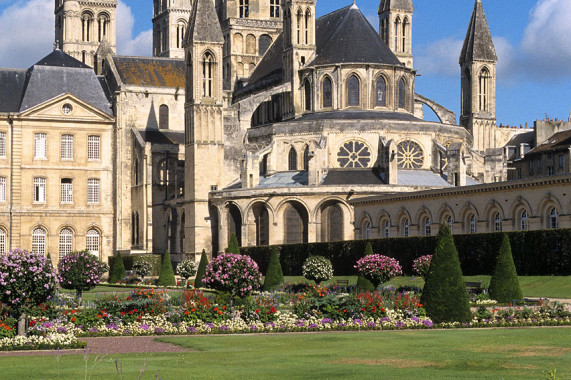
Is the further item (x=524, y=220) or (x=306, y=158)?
(x=306, y=158)

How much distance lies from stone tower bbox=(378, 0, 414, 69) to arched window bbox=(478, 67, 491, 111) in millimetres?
6180

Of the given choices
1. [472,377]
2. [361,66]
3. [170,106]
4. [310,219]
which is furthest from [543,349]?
[170,106]

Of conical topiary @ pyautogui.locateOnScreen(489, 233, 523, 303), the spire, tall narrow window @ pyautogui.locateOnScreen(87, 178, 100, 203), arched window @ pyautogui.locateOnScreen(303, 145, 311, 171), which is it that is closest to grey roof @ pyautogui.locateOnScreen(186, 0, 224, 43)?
arched window @ pyautogui.locateOnScreen(303, 145, 311, 171)

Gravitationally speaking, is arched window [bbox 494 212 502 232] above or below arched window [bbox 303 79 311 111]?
below

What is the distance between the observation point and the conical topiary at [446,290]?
105ft

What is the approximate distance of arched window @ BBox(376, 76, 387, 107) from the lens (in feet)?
277

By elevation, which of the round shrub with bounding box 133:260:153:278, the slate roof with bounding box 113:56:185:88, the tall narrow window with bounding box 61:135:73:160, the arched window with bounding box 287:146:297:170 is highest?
the slate roof with bounding box 113:56:185:88

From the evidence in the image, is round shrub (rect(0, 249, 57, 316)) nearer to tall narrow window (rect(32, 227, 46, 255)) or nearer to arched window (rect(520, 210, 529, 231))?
arched window (rect(520, 210, 529, 231))

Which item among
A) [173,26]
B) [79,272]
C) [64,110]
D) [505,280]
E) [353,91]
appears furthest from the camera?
[173,26]

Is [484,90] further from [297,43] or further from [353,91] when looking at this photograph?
[297,43]

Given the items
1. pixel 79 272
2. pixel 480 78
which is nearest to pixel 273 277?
pixel 79 272

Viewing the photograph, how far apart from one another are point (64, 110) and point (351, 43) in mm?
23593

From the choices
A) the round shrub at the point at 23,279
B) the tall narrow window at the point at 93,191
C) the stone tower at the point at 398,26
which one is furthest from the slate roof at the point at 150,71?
the round shrub at the point at 23,279

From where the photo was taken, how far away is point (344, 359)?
22.7 meters
